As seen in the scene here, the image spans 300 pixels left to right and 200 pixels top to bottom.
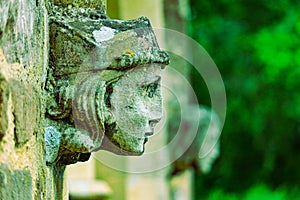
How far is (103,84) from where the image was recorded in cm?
171

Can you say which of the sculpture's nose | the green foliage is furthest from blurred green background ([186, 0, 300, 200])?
the sculpture's nose

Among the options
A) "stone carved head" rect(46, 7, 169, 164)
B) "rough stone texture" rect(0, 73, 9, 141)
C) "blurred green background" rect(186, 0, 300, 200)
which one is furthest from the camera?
"blurred green background" rect(186, 0, 300, 200)

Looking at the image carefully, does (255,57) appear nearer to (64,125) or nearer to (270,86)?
(270,86)

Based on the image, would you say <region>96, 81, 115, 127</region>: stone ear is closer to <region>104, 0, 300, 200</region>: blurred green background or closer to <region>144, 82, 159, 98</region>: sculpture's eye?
<region>144, 82, 159, 98</region>: sculpture's eye

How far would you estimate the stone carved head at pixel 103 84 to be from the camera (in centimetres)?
170

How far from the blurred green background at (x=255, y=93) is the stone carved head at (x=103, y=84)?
8.65 meters

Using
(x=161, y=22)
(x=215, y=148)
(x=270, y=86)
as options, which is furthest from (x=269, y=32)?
(x=161, y=22)


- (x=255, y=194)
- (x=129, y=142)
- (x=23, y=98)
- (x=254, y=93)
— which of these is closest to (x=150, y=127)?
(x=129, y=142)

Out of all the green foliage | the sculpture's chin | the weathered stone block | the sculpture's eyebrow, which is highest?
the weathered stone block

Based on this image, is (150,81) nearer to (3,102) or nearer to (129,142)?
(129,142)

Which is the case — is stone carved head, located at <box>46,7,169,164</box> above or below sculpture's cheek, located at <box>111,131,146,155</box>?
above

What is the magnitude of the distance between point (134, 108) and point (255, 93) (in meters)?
10.5

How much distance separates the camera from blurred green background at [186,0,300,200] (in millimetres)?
10922

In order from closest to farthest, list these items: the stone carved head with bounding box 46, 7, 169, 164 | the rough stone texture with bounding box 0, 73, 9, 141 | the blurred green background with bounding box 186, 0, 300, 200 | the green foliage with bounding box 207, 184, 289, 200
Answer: the rough stone texture with bounding box 0, 73, 9, 141, the stone carved head with bounding box 46, 7, 169, 164, the blurred green background with bounding box 186, 0, 300, 200, the green foliage with bounding box 207, 184, 289, 200
